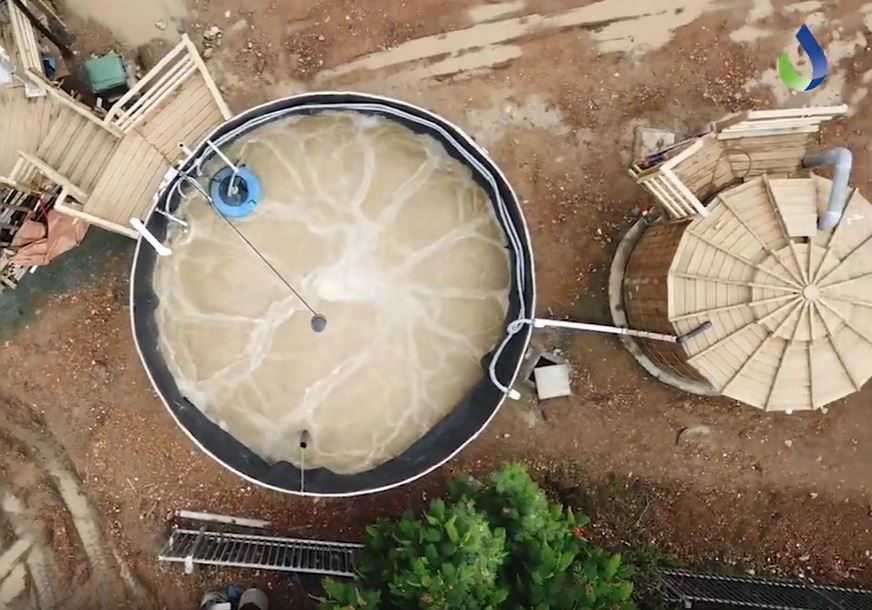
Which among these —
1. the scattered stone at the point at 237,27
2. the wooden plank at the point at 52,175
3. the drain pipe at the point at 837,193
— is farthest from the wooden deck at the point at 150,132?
the drain pipe at the point at 837,193

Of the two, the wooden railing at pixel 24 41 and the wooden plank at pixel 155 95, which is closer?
the wooden railing at pixel 24 41

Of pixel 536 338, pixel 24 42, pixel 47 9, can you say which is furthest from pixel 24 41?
pixel 536 338

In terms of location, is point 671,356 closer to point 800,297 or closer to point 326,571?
point 800,297

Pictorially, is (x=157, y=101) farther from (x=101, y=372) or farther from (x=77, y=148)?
(x=101, y=372)

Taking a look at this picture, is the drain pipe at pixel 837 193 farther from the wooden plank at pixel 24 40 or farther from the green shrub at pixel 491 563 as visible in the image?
the wooden plank at pixel 24 40

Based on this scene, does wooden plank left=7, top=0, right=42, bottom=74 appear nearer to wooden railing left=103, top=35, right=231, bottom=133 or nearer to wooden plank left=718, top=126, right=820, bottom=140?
wooden railing left=103, top=35, right=231, bottom=133

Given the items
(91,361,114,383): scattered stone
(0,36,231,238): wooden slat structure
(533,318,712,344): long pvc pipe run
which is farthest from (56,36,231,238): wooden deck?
(533,318,712,344): long pvc pipe run

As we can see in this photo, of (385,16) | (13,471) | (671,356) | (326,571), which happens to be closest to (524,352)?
(671,356)
